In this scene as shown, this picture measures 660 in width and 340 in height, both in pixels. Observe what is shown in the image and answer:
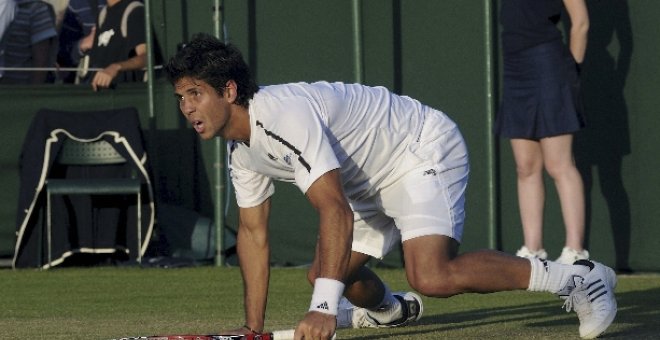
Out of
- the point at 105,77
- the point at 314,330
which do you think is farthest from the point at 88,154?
the point at 314,330

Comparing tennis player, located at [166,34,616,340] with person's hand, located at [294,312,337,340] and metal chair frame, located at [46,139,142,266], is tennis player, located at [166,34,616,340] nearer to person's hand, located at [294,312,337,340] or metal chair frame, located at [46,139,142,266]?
person's hand, located at [294,312,337,340]

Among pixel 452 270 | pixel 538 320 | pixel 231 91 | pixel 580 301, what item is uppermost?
pixel 231 91

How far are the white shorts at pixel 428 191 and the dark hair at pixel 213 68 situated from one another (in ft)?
2.87

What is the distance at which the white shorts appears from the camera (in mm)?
6645

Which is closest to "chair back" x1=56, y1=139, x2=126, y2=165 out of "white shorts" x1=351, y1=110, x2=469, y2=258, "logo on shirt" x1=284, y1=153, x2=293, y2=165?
"white shorts" x1=351, y1=110, x2=469, y2=258

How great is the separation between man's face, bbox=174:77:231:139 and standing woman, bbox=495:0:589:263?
161 inches

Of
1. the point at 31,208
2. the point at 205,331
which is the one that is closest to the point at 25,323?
the point at 205,331

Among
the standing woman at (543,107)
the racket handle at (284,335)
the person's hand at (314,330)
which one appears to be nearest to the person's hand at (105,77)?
the standing woman at (543,107)

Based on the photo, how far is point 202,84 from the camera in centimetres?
620

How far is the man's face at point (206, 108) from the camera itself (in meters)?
6.19

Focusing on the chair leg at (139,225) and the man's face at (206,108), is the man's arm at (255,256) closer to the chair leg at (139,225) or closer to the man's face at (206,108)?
the man's face at (206,108)

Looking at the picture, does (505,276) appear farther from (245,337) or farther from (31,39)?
(31,39)

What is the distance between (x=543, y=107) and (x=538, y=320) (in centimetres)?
235

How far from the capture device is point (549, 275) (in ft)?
22.3
